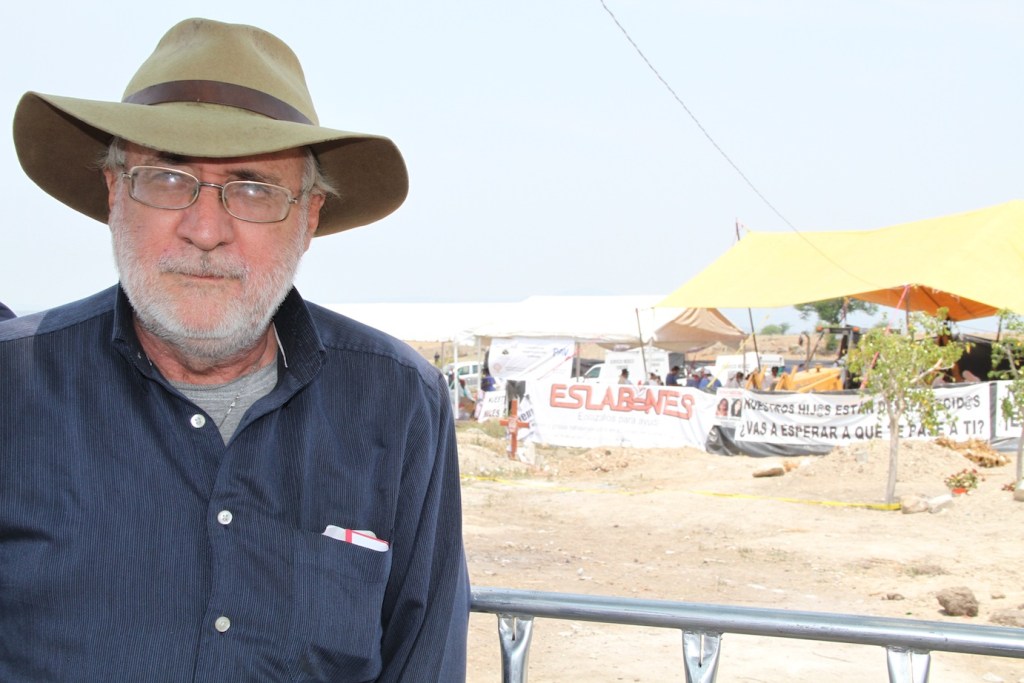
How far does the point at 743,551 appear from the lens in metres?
11.7

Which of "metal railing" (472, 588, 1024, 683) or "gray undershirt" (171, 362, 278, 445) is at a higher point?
"gray undershirt" (171, 362, 278, 445)

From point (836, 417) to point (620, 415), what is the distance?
449cm

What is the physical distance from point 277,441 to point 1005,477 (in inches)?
644

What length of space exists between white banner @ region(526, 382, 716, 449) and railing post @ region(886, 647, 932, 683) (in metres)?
19.1

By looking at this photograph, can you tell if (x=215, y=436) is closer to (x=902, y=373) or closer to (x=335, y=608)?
(x=335, y=608)

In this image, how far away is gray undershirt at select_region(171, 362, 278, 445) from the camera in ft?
7.57

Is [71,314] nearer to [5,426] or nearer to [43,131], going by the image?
[5,426]

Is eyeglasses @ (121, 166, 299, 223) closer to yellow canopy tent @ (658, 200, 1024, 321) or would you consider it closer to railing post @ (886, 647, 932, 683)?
railing post @ (886, 647, 932, 683)

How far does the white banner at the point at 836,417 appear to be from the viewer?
63.7 ft

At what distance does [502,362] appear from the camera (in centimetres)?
2994

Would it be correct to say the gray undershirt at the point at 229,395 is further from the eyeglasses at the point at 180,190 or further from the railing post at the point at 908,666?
the railing post at the point at 908,666

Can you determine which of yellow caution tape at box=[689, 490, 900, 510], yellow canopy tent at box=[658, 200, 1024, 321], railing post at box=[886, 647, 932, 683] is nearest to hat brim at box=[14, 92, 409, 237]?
railing post at box=[886, 647, 932, 683]

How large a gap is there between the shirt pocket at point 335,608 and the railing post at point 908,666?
117cm

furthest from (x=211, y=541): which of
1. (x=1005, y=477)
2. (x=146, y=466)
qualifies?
(x=1005, y=477)
